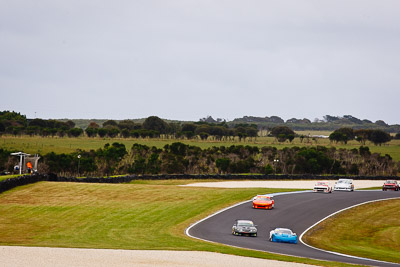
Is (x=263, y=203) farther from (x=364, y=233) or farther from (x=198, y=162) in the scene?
(x=198, y=162)

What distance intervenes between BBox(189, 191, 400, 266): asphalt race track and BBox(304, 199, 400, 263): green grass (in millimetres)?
1311

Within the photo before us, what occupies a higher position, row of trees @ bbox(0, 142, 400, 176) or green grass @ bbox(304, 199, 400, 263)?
row of trees @ bbox(0, 142, 400, 176)

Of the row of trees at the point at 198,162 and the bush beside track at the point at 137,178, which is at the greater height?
the row of trees at the point at 198,162

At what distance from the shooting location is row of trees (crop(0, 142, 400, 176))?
10312cm

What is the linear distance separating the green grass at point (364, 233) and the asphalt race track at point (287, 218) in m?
1.31

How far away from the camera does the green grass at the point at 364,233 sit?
33.9 m

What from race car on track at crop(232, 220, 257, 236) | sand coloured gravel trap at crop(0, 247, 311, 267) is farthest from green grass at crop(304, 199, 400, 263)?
sand coloured gravel trap at crop(0, 247, 311, 267)

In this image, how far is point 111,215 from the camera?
4441 centimetres

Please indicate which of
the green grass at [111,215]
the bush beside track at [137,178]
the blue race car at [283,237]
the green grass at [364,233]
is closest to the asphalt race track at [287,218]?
the blue race car at [283,237]

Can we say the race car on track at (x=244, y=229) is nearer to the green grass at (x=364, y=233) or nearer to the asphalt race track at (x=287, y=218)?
the asphalt race track at (x=287, y=218)

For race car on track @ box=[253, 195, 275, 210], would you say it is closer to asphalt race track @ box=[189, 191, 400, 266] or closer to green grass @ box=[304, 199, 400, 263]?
asphalt race track @ box=[189, 191, 400, 266]

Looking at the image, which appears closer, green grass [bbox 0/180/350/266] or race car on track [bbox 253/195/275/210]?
green grass [bbox 0/180/350/266]

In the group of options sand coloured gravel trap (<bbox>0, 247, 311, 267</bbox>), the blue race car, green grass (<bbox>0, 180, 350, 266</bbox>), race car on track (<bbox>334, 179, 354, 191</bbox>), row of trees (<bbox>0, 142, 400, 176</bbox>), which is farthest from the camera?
row of trees (<bbox>0, 142, 400, 176</bbox>)

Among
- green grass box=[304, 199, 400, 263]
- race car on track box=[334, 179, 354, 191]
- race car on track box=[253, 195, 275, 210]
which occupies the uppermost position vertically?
race car on track box=[334, 179, 354, 191]
